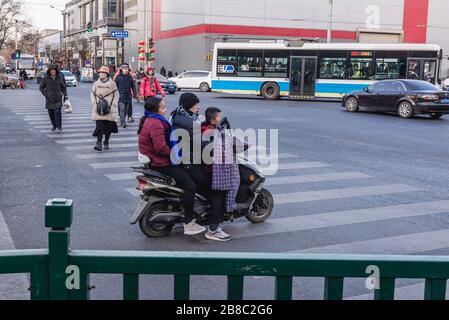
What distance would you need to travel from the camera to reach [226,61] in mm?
31469

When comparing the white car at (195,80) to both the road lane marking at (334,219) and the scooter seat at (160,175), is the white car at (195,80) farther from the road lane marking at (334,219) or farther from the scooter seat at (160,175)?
the scooter seat at (160,175)

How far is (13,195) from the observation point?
812cm

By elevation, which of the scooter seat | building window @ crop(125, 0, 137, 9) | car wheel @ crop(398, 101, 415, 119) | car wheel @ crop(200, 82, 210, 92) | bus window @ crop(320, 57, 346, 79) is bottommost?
the scooter seat

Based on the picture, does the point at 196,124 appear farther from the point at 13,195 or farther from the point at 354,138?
the point at 354,138

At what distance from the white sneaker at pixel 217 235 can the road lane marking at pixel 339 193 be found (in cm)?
177

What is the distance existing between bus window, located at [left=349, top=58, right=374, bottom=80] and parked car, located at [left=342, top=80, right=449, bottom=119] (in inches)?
239

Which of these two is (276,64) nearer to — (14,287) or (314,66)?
(314,66)

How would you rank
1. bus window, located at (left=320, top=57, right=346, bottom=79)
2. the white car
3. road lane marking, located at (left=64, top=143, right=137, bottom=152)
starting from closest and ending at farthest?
road lane marking, located at (left=64, top=143, right=137, bottom=152), bus window, located at (left=320, top=57, right=346, bottom=79), the white car

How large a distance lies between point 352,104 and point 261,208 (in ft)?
55.5

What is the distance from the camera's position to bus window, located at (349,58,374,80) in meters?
28.6

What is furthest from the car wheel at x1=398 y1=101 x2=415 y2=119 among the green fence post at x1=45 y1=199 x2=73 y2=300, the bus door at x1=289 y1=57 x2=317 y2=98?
the green fence post at x1=45 y1=199 x2=73 y2=300

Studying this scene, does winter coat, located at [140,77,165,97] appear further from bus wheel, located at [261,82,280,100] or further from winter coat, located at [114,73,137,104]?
bus wheel, located at [261,82,280,100]
